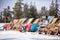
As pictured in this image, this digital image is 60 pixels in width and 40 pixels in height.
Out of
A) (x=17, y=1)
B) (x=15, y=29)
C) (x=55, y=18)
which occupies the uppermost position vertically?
(x=17, y=1)

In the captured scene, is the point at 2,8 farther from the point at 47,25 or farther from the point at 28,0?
the point at 47,25

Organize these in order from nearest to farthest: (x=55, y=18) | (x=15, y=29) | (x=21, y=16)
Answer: (x=55, y=18) → (x=21, y=16) → (x=15, y=29)

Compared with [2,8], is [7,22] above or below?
below

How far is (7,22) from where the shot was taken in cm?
396

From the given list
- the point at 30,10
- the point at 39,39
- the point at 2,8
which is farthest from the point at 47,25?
the point at 2,8

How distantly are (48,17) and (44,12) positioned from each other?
Result: 0.54 feet

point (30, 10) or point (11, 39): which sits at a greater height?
point (30, 10)

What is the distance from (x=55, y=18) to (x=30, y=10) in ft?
1.73

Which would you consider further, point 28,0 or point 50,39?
point 28,0

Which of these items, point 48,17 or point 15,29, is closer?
point 48,17

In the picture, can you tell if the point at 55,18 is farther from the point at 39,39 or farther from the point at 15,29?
the point at 15,29

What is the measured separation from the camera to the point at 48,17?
373cm

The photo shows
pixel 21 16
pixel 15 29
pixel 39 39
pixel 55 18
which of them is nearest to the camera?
pixel 39 39

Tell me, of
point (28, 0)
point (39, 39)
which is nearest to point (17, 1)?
point (28, 0)
